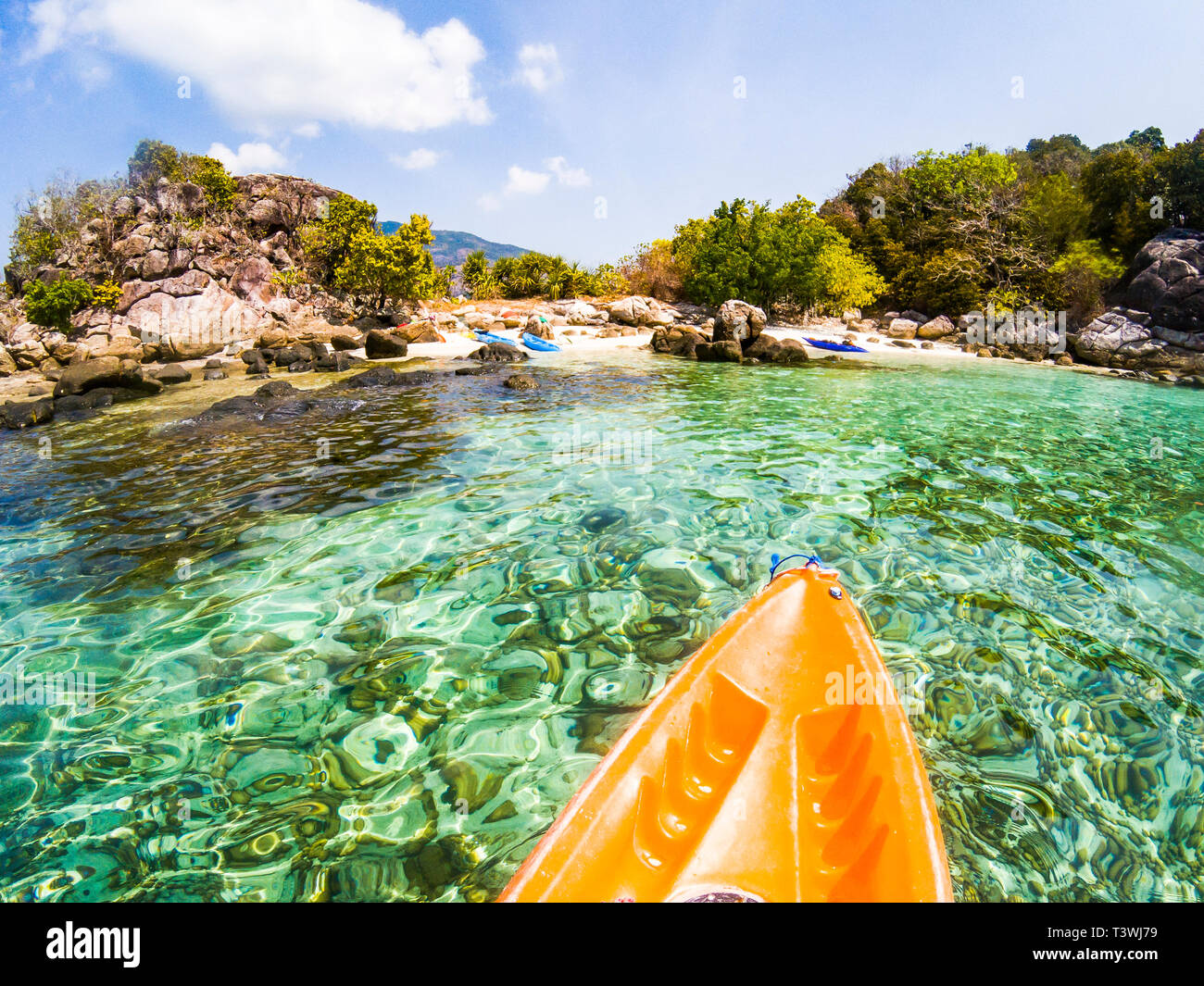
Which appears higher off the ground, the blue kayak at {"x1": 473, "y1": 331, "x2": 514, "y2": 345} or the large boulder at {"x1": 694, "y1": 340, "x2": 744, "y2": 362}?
the blue kayak at {"x1": 473, "y1": 331, "x2": 514, "y2": 345}

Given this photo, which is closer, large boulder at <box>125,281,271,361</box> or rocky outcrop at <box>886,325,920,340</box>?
large boulder at <box>125,281,271,361</box>

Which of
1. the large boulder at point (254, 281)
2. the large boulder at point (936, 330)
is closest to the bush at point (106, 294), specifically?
the large boulder at point (254, 281)

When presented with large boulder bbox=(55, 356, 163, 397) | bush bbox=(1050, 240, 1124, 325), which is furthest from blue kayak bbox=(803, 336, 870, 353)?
large boulder bbox=(55, 356, 163, 397)

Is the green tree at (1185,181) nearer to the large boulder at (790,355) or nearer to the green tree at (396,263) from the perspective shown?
the large boulder at (790,355)

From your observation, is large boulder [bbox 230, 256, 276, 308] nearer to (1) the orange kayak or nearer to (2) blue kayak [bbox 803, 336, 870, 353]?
(2) blue kayak [bbox 803, 336, 870, 353]

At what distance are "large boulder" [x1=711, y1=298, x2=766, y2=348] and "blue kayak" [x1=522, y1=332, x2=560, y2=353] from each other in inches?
291

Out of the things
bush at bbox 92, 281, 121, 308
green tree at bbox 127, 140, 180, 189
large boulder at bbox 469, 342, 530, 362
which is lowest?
large boulder at bbox 469, 342, 530, 362

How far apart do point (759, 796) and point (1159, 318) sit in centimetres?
3726

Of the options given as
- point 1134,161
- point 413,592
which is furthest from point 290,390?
point 1134,161

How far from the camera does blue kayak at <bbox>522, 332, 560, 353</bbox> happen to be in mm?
24094

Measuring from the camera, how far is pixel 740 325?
23391 mm

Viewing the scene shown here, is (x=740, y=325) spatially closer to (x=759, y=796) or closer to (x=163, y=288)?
(x=759, y=796)

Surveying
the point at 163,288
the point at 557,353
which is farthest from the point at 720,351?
the point at 163,288

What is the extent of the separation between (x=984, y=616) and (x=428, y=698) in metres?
4.20
